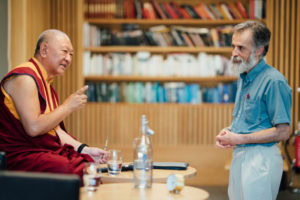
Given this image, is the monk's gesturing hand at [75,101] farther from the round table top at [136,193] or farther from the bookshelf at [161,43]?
the bookshelf at [161,43]

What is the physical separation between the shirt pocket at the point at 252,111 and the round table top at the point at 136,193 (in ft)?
1.65

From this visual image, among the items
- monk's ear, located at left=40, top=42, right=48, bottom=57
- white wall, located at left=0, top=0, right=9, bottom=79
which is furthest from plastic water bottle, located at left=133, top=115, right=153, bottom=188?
white wall, located at left=0, top=0, right=9, bottom=79

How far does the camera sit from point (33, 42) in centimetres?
473

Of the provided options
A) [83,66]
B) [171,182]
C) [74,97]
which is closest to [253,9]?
[83,66]

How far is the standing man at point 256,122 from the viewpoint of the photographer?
7.54ft

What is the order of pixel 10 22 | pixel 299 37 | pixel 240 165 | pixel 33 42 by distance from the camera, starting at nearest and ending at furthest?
pixel 240 165 → pixel 10 22 → pixel 33 42 → pixel 299 37

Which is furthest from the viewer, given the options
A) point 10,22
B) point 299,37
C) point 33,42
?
point 299,37

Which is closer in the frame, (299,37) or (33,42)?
(33,42)

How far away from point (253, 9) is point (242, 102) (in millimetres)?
3124

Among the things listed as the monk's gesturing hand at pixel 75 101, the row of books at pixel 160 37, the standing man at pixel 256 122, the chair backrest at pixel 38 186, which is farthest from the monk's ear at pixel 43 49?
the row of books at pixel 160 37

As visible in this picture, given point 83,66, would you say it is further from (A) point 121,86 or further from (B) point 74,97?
(B) point 74,97

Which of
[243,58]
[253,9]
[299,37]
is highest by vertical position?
[253,9]

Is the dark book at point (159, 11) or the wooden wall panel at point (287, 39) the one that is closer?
the wooden wall panel at point (287, 39)

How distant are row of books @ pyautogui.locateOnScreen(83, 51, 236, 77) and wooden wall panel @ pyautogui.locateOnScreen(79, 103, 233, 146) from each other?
387 mm
